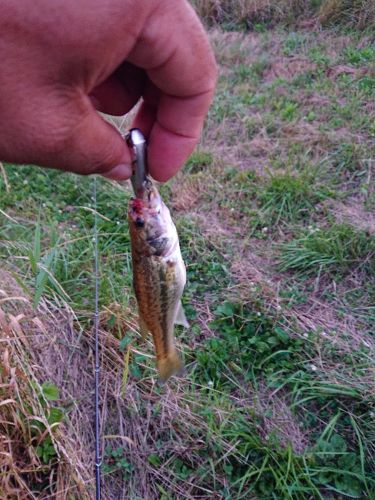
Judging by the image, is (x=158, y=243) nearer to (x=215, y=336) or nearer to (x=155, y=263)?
(x=155, y=263)

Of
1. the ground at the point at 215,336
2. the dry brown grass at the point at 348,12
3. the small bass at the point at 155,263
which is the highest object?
the small bass at the point at 155,263

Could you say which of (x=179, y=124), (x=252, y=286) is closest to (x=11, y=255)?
(x=252, y=286)

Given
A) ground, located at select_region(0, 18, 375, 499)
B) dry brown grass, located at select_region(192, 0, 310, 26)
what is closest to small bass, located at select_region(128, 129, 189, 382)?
ground, located at select_region(0, 18, 375, 499)

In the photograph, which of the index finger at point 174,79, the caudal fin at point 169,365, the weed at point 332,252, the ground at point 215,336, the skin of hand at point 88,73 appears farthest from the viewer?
the weed at point 332,252

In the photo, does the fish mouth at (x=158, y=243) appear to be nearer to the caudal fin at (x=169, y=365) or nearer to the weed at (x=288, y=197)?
the caudal fin at (x=169, y=365)

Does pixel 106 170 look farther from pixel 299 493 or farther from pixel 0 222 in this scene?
pixel 0 222

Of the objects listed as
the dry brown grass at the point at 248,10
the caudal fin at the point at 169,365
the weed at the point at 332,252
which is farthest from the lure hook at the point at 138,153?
the dry brown grass at the point at 248,10

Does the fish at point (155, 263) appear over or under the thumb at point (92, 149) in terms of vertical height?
under
